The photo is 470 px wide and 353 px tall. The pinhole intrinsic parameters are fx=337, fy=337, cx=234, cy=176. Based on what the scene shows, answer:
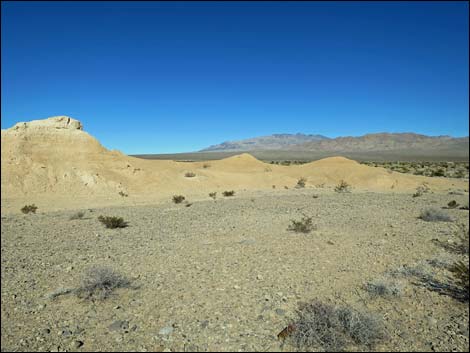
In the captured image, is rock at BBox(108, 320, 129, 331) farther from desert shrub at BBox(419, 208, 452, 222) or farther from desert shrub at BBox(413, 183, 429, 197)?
desert shrub at BBox(413, 183, 429, 197)

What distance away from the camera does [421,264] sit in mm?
7660

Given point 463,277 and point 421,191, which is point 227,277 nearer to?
point 463,277

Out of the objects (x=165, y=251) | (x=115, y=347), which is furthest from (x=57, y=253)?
(x=115, y=347)

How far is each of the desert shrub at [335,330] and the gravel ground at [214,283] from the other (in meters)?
0.17

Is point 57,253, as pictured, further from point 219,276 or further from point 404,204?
point 404,204

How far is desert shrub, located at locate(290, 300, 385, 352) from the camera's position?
4465mm

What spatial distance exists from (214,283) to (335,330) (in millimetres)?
2588

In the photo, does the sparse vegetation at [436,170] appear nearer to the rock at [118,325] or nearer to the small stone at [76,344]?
the rock at [118,325]

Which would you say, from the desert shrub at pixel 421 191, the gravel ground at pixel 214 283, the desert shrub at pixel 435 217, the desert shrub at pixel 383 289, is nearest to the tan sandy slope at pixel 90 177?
the desert shrub at pixel 421 191

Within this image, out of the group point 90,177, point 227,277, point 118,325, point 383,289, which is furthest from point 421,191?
point 118,325

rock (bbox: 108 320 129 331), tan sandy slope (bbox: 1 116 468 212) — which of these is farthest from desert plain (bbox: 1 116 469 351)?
tan sandy slope (bbox: 1 116 468 212)

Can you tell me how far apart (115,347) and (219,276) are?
2.79 m

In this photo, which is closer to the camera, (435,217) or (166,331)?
(166,331)

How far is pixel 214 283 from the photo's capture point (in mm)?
6527
